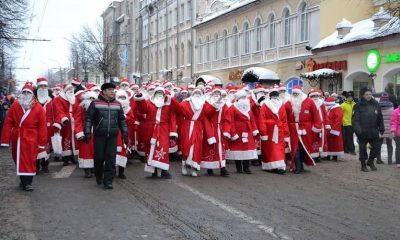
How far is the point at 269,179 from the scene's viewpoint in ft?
34.6

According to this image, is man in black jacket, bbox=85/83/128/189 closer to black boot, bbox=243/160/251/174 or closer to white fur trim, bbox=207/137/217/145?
white fur trim, bbox=207/137/217/145

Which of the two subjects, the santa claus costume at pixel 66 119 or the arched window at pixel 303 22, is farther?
the arched window at pixel 303 22

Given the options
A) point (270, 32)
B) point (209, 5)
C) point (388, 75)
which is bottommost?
point (388, 75)

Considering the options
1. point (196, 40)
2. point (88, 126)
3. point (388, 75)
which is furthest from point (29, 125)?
point (196, 40)

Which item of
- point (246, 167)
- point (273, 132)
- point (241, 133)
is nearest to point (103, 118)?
point (241, 133)

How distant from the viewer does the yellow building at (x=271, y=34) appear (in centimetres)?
2539

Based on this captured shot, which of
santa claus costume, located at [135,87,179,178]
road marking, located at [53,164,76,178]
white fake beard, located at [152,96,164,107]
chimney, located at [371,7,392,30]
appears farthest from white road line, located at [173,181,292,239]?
chimney, located at [371,7,392,30]

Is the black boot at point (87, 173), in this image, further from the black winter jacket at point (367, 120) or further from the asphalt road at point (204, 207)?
the black winter jacket at point (367, 120)

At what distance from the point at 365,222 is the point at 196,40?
38.5m

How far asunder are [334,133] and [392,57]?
7.25 m

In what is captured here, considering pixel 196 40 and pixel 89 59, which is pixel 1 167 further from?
pixel 89 59

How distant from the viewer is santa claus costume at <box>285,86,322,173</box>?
1175cm

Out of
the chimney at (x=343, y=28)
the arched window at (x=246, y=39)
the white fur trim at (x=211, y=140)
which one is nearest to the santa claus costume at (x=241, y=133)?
the white fur trim at (x=211, y=140)

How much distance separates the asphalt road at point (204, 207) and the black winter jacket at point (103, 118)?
100 cm
